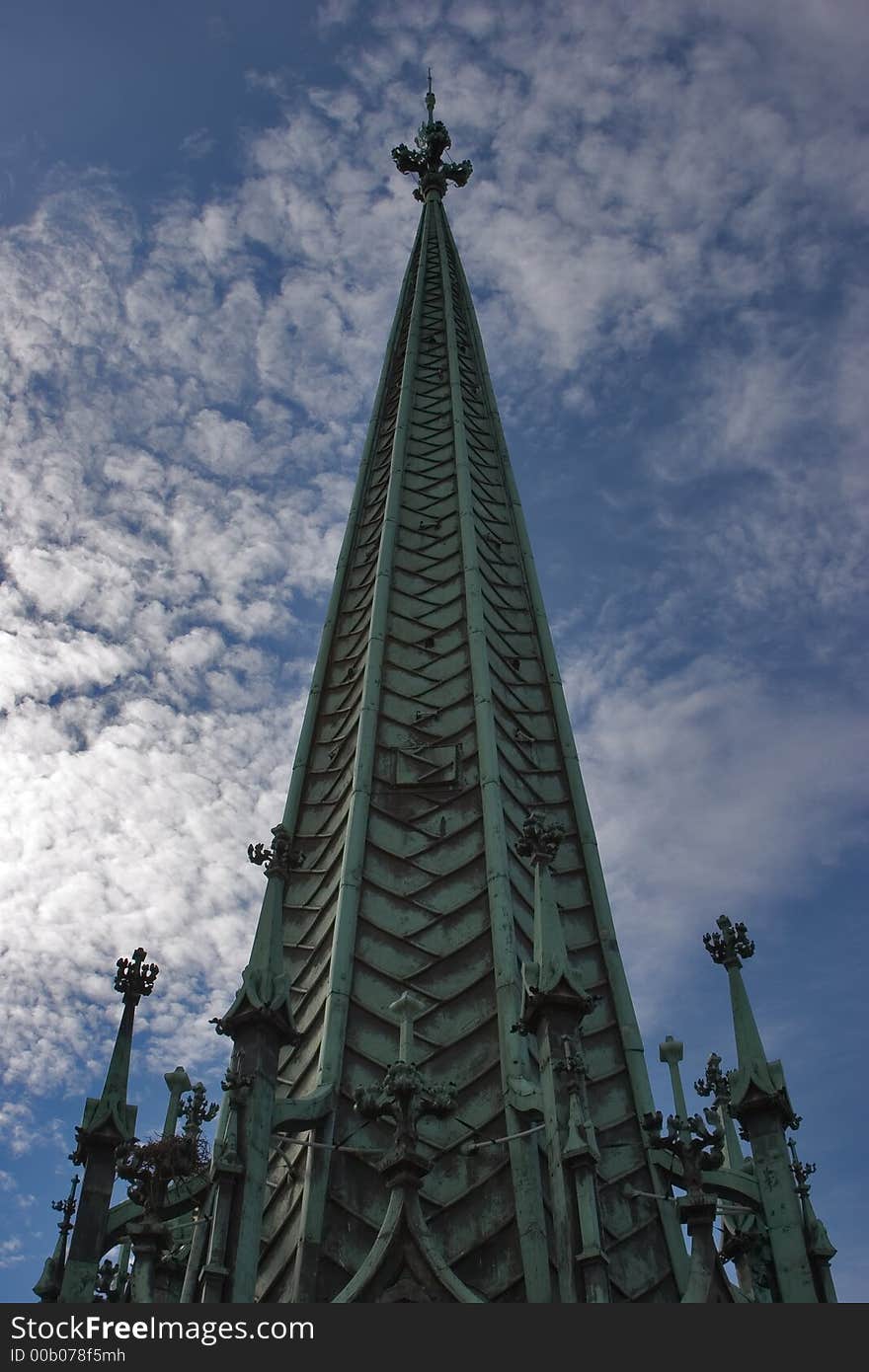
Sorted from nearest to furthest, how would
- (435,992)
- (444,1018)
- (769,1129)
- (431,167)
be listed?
1. (769,1129)
2. (444,1018)
3. (435,992)
4. (431,167)

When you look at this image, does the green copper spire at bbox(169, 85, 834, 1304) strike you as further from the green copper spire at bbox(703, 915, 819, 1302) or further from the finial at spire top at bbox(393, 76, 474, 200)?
the finial at spire top at bbox(393, 76, 474, 200)

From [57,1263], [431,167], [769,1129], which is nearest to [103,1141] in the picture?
[57,1263]

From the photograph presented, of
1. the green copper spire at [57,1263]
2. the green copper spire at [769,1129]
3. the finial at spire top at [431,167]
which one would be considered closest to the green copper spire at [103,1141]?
the green copper spire at [57,1263]

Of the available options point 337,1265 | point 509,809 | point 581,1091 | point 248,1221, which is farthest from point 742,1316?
point 509,809

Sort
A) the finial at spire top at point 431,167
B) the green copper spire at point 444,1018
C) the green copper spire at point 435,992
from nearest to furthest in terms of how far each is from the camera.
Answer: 1. the green copper spire at point 444,1018
2. the green copper spire at point 435,992
3. the finial at spire top at point 431,167

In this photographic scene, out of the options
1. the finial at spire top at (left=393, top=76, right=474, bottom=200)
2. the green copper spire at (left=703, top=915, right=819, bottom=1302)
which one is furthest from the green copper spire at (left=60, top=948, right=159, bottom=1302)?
the finial at spire top at (left=393, top=76, right=474, bottom=200)

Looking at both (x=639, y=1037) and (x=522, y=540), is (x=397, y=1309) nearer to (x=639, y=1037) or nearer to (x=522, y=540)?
(x=639, y=1037)

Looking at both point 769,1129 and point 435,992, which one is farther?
point 435,992

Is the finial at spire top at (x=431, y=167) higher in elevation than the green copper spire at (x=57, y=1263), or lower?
higher

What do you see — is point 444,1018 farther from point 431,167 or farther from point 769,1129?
point 431,167

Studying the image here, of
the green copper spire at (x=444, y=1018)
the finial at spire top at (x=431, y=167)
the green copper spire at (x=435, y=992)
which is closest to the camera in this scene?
the green copper spire at (x=444, y=1018)

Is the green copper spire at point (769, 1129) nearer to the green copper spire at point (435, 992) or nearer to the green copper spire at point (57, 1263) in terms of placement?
the green copper spire at point (435, 992)

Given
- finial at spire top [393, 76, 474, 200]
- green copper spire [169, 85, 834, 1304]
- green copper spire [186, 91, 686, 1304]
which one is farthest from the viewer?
finial at spire top [393, 76, 474, 200]

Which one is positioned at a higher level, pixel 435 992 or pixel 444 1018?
pixel 435 992
